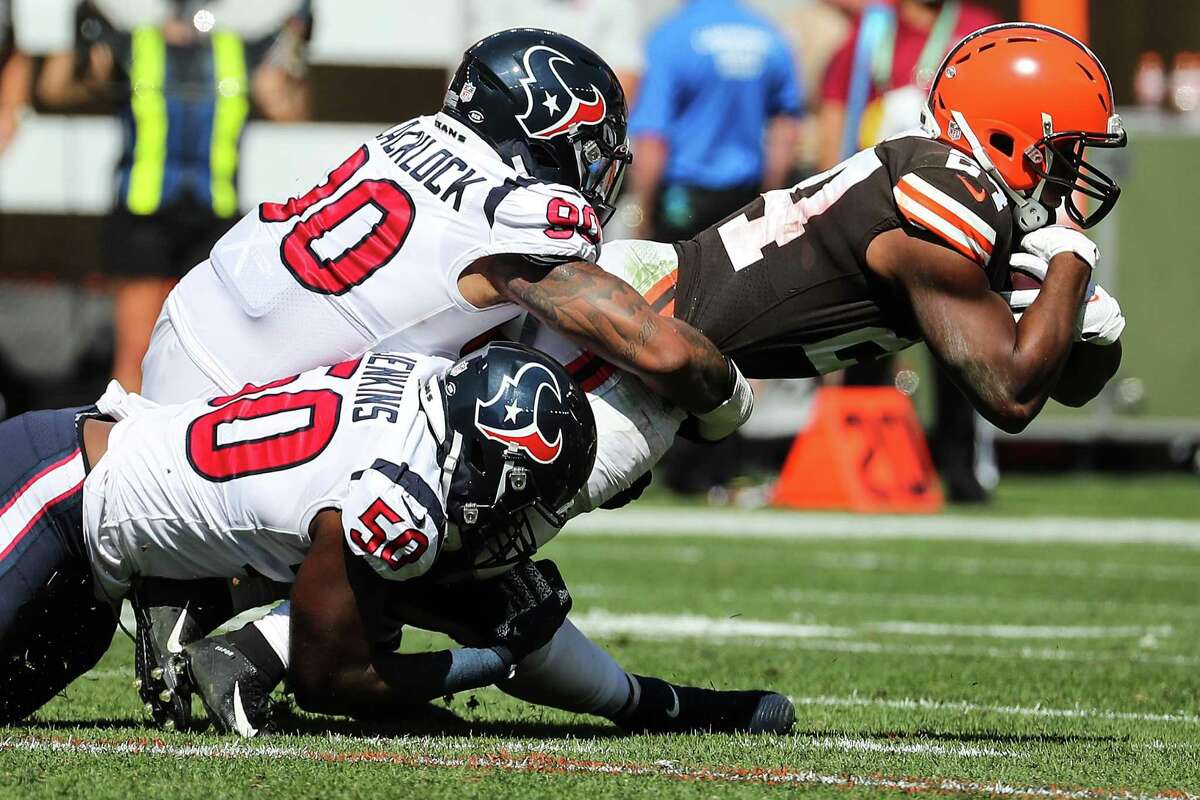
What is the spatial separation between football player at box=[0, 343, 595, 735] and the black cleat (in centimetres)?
34

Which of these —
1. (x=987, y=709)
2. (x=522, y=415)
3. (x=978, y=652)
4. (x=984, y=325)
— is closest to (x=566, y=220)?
(x=522, y=415)

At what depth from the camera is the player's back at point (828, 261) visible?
4.42 meters

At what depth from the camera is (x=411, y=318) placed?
14.5 feet

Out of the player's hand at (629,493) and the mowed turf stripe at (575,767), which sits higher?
the player's hand at (629,493)

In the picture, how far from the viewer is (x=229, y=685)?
416cm

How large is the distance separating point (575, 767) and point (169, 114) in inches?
263

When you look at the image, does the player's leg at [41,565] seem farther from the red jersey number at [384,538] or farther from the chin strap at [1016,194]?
the chin strap at [1016,194]

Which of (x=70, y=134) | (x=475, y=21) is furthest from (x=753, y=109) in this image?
(x=70, y=134)

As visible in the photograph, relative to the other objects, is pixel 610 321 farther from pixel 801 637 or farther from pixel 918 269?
pixel 801 637

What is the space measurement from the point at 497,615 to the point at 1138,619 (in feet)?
10.6

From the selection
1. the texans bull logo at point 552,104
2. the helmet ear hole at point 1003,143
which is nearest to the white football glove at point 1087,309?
the helmet ear hole at point 1003,143

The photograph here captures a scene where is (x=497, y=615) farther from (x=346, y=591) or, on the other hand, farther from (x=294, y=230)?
(x=294, y=230)

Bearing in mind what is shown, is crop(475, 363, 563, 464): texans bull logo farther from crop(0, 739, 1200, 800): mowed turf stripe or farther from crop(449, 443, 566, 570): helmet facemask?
crop(0, 739, 1200, 800): mowed turf stripe

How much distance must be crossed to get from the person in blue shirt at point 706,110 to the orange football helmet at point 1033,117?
5.92m
